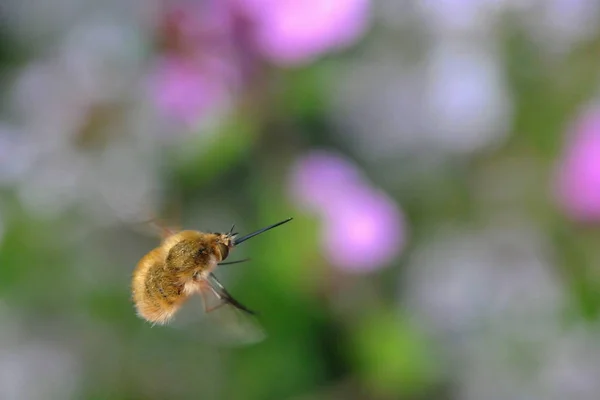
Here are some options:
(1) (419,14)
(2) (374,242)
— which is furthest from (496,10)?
(2) (374,242)

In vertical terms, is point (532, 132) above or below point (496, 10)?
below

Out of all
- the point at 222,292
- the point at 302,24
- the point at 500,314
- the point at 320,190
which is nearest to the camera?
the point at 222,292

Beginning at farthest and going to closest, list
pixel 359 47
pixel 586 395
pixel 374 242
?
pixel 359 47 < pixel 586 395 < pixel 374 242

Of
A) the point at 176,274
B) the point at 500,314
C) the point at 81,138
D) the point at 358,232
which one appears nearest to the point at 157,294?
the point at 176,274

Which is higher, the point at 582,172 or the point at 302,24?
the point at 302,24

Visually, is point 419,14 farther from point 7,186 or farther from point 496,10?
point 7,186

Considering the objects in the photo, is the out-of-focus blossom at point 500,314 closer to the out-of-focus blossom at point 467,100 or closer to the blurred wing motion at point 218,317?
the out-of-focus blossom at point 467,100

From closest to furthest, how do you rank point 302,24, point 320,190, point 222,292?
point 222,292, point 302,24, point 320,190

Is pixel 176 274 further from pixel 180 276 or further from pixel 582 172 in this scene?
pixel 582 172
